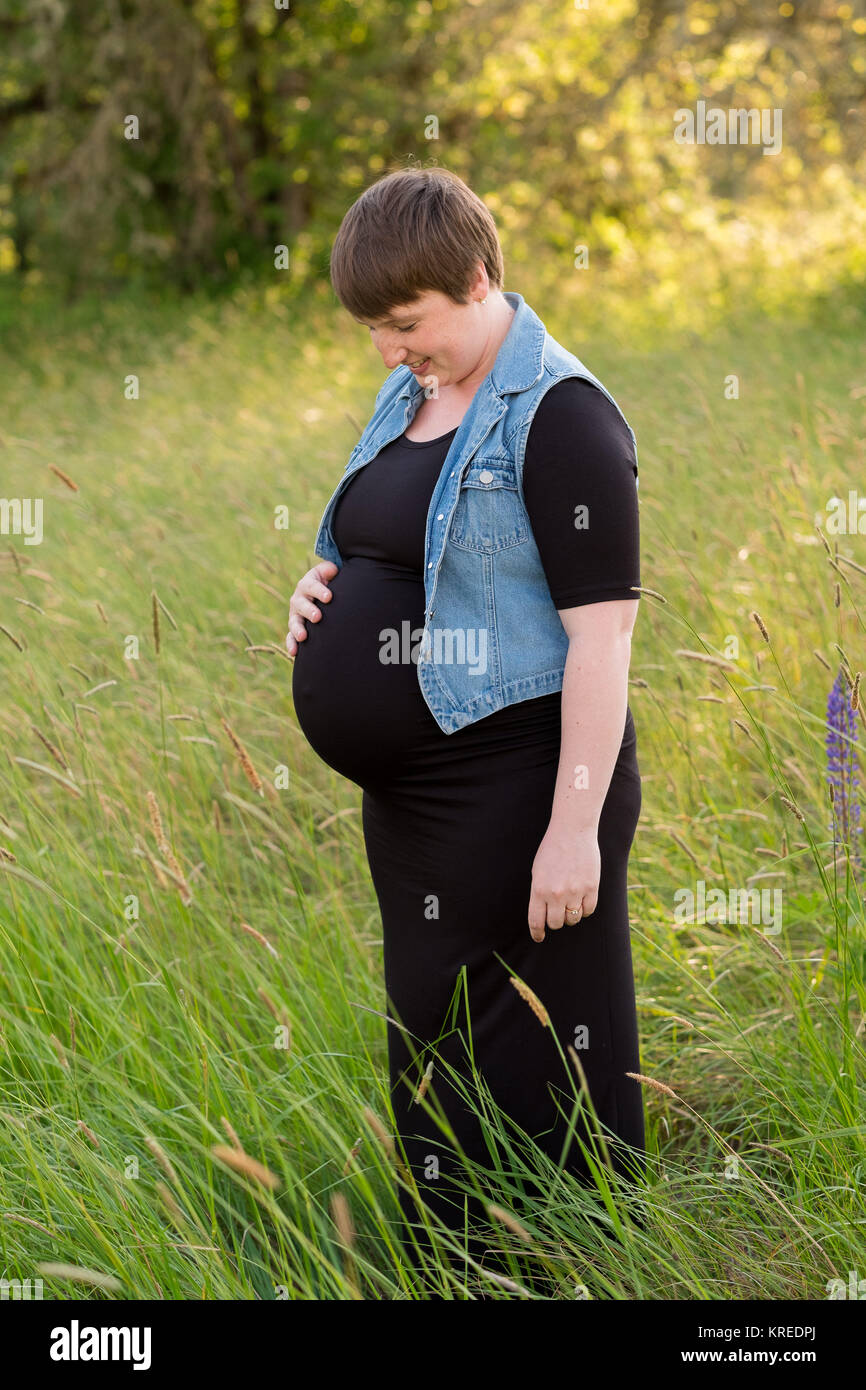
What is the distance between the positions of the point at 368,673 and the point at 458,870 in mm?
376

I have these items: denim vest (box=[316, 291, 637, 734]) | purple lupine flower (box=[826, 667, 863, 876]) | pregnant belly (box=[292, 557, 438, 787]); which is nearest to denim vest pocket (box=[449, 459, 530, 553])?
denim vest (box=[316, 291, 637, 734])

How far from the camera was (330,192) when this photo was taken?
16281 millimetres

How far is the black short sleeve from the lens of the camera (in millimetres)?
1744

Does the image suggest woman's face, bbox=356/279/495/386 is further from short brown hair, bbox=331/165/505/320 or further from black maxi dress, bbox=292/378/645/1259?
black maxi dress, bbox=292/378/645/1259

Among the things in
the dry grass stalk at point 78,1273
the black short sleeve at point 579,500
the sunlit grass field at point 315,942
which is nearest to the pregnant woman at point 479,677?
the black short sleeve at point 579,500

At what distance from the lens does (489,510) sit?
1.82m

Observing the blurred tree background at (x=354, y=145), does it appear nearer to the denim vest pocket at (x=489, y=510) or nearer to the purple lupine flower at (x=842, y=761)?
the purple lupine flower at (x=842, y=761)

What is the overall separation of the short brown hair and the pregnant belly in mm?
469

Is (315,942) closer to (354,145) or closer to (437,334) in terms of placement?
(437,334)

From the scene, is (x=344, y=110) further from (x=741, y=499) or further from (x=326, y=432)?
(x=741, y=499)

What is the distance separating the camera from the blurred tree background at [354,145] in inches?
499

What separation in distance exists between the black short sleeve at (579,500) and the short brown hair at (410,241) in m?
0.25

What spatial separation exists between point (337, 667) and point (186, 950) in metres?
0.93

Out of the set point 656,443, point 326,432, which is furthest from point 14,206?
point 656,443
